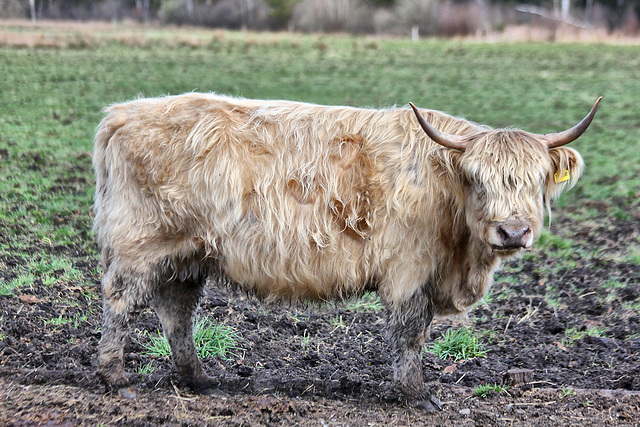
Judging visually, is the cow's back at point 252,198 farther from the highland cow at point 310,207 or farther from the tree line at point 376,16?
the tree line at point 376,16

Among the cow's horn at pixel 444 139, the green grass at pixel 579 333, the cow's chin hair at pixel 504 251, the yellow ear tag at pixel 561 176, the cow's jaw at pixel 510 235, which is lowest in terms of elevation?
the green grass at pixel 579 333

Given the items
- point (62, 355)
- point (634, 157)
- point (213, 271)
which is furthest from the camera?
point (634, 157)

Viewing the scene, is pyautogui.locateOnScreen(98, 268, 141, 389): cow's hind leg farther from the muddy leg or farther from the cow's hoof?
the cow's hoof

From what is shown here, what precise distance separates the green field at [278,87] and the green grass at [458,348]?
2.62 metres

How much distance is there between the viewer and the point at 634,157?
9789 millimetres

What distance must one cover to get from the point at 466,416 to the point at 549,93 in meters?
13.7

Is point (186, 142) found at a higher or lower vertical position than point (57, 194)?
higher

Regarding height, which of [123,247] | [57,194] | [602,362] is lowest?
[602,362]

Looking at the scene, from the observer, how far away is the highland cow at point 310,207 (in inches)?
140

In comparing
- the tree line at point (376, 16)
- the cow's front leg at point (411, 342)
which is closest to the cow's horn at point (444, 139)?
the cow's front leg at point (411, 342)

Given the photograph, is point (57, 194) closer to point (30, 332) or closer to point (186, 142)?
point (30, 332)

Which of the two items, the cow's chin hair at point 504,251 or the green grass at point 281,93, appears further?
the green grass at point 281,93

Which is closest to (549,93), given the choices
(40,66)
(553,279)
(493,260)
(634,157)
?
(634,157)

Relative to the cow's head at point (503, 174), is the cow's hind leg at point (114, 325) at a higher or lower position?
lower
